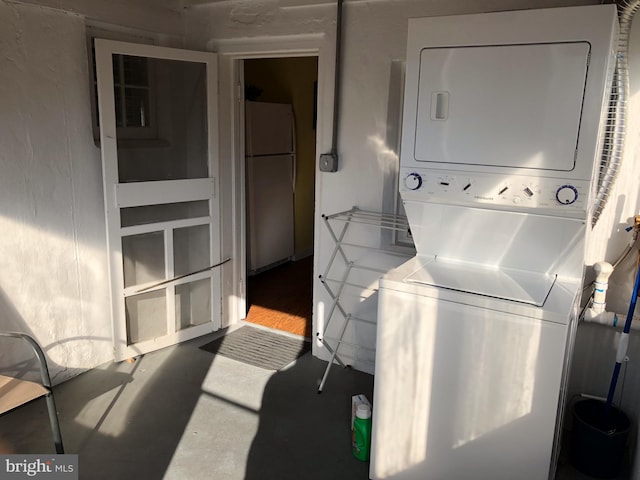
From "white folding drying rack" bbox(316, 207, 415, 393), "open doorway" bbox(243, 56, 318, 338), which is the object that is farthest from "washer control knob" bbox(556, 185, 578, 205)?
"open doorway" bbox(243, 56, 318, 338)

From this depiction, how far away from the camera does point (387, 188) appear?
320 centimetres

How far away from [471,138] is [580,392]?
1547 mm

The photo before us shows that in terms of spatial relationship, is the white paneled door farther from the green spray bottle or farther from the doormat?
the green spray bottle

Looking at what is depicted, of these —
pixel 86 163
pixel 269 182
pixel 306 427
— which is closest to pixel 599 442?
pixel 306 427

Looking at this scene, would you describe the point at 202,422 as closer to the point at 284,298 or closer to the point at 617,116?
the point at 284,298

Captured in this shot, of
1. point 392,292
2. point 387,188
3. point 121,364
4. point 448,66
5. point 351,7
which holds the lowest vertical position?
point 121,364

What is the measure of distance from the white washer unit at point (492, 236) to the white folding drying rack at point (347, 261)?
0.78 metres

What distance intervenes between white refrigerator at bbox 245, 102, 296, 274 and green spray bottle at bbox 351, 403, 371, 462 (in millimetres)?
2866

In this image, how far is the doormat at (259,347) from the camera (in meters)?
3.60

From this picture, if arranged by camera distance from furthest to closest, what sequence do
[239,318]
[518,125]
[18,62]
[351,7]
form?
1. [239,318]
2. [351,7]
3. [18,62]
4. [518,125]

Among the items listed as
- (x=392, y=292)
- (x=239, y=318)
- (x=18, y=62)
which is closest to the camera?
(x=392, y=292)

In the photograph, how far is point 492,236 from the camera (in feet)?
7.64

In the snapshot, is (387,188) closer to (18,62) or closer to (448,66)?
(448,66)

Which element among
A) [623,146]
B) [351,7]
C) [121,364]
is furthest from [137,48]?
[623,146]
